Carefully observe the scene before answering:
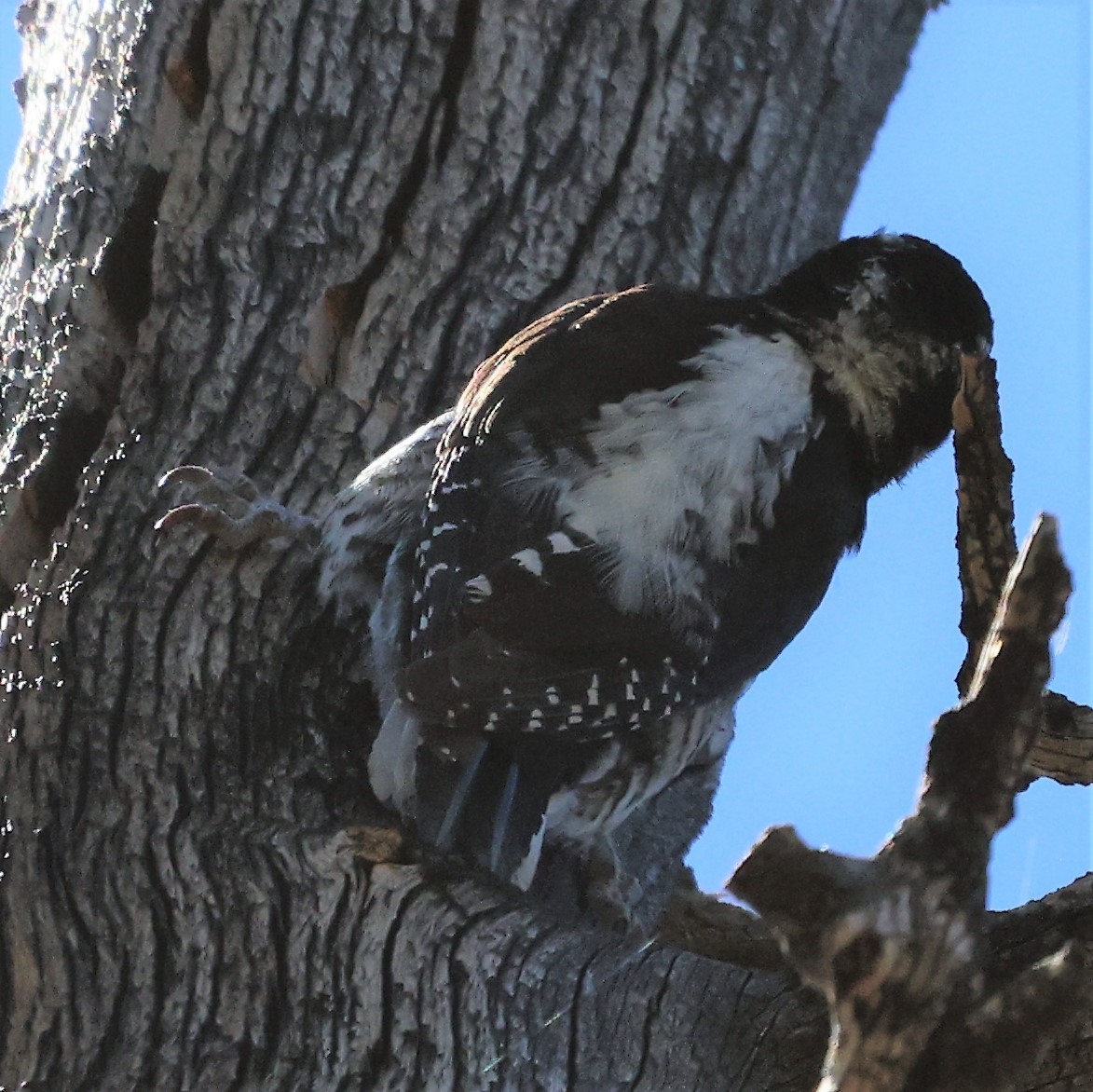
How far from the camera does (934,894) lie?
120 centimetres

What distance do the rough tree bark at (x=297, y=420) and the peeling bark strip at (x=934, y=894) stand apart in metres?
0.36

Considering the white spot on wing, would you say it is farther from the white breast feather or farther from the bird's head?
the bird's head

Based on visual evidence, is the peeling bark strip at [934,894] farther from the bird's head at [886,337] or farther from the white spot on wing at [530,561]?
the bird's head at [886,337]

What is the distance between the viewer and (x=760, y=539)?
2037mm

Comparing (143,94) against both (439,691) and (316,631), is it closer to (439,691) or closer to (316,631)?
(316,631)

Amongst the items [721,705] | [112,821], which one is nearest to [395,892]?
[112,821]

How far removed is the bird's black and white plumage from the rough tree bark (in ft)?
0.44

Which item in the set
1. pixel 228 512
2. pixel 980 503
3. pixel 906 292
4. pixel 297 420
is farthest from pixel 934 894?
pixel 906 292

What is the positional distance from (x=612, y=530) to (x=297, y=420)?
467 millimetres

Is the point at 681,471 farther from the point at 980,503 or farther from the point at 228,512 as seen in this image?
the point at 228,512

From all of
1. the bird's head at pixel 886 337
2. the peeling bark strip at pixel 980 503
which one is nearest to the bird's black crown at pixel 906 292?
the bird's head at pixel 886 337

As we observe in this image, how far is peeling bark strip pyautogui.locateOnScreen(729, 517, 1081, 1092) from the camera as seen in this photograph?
1.19 metres

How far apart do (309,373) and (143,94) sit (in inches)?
17.6

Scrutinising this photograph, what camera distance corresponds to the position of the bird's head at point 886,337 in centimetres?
225
